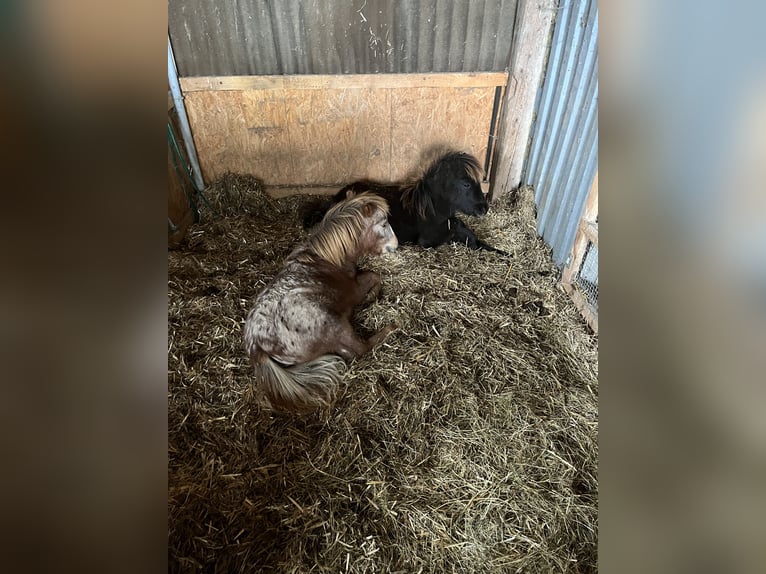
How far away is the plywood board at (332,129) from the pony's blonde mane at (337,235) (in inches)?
37.9

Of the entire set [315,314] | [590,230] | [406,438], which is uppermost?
[590,230]

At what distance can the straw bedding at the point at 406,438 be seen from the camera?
6.70ft

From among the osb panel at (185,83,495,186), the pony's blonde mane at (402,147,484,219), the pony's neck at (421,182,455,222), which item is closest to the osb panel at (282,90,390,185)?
the osb panel at (185,83,495,186)

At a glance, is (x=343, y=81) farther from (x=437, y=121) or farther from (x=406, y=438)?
(x=406, y=438)

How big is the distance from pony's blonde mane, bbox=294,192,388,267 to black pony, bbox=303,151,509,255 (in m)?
0.51

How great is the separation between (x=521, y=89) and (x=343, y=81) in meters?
1.44

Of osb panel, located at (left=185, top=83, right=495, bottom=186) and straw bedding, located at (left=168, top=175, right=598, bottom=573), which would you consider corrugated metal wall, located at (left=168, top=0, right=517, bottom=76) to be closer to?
osb panel, located at (left=185, top=83, right=495, bottom=186)

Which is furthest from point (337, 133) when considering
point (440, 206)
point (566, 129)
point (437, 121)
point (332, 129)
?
point (566, 129)

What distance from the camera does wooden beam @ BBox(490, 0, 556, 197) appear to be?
344cm

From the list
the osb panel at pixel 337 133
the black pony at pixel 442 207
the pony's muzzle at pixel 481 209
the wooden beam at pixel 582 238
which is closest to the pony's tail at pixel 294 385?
the black pony at pixel 442 207

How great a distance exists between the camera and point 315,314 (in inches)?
114
